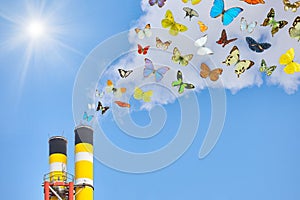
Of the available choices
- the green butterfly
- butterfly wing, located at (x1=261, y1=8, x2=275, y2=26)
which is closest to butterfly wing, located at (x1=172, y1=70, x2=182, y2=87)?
the green butterfly

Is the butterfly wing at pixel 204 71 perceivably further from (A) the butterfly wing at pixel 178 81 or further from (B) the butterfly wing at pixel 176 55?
(B) the butterfly wing at pixel 176 55

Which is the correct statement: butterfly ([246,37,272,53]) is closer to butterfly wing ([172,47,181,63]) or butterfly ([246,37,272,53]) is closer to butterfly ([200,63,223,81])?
butterfly ([200,63,223,81])

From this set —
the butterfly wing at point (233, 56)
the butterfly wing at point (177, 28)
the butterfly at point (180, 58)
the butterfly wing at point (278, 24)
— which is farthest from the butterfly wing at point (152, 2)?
the butterfly wing at point (278, 24)

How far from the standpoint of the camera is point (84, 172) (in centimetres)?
6291

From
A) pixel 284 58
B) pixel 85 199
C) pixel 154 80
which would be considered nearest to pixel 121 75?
pixel 154 80

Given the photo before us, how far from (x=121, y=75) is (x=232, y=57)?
5904 millimetres

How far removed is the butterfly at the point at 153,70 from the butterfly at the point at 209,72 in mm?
2000

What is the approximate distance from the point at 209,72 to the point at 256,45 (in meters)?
3.78

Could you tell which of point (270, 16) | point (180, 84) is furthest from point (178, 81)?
point (270, 16)

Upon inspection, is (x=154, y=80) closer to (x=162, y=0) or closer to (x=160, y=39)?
(x=160, y=39)

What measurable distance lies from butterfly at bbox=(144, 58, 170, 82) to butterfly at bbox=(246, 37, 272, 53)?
511 cm

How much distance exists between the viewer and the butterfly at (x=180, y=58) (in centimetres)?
3806

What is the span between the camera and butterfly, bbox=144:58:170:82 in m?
39.8

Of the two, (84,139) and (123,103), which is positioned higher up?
(84,139)
